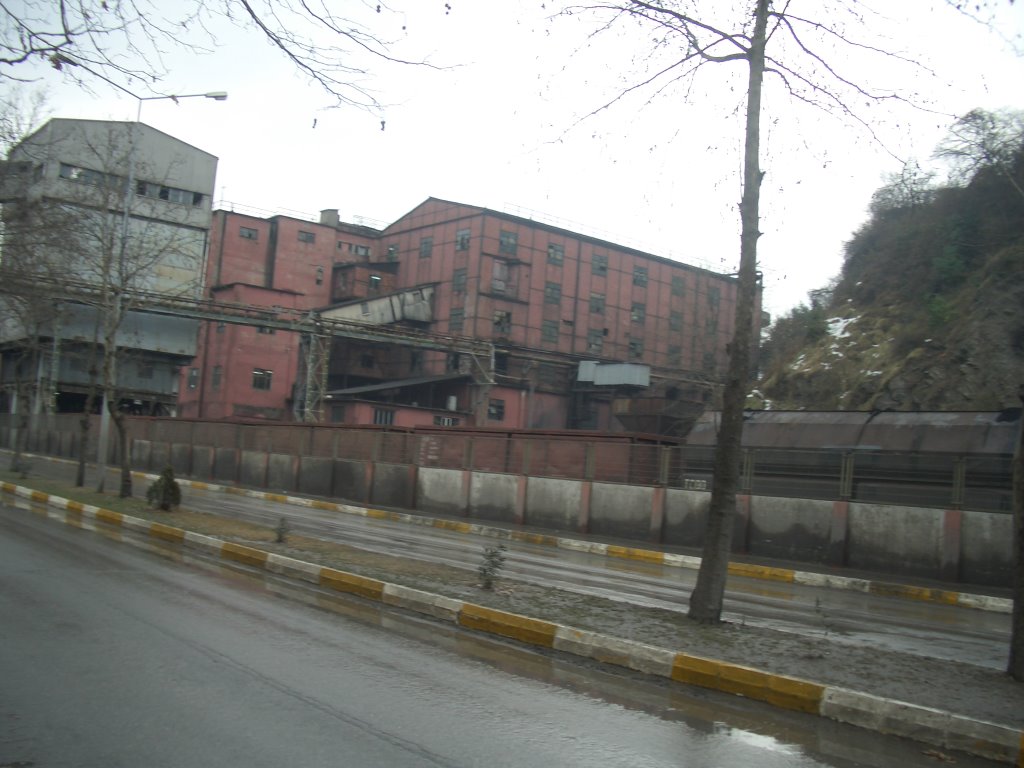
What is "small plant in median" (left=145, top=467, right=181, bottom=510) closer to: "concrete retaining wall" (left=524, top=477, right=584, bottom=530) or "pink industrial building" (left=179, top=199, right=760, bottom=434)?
"concrete retaining wall" (left=524, top=477, right=584, bottom=530)

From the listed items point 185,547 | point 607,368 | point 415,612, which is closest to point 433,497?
point 185,547

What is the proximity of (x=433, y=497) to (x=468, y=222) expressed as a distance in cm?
3477

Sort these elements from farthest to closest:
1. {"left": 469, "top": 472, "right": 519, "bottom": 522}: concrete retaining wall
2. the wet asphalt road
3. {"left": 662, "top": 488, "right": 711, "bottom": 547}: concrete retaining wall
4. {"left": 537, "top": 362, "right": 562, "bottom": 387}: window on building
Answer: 1. {"left": 537, "top": 362, "right": 562, "bottom": 387}: window on building
2. {"left": 469, "top": 472, "right": 519, "bottom": 522}: concrete retaining wall
3. {"left": 662, "top": 488, "right": 711, "bottom": 547}: concrete retaining wall
4. the wet asphalt road

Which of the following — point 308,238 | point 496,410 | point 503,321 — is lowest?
point 496,410

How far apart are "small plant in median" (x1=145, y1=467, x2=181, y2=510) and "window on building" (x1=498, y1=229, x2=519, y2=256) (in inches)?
1729

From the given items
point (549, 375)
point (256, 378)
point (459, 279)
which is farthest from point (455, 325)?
point (256, 378)

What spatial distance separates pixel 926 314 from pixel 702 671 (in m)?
36.8

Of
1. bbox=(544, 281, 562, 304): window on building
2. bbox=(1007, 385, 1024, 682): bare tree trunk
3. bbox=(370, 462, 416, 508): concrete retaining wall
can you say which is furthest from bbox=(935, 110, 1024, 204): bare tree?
bbox=(544, 281, 562, 304): window on building

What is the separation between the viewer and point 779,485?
21438 millimetres

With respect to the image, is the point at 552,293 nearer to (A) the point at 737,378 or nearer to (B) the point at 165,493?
(B) the point at 165,493

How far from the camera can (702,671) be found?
7438 mm

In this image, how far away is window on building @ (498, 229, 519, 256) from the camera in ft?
200

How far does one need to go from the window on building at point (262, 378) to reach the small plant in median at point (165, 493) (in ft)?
139

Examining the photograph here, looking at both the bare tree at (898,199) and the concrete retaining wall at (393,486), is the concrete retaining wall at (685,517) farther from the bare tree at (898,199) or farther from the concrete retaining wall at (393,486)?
the bare tree at (898,199)
